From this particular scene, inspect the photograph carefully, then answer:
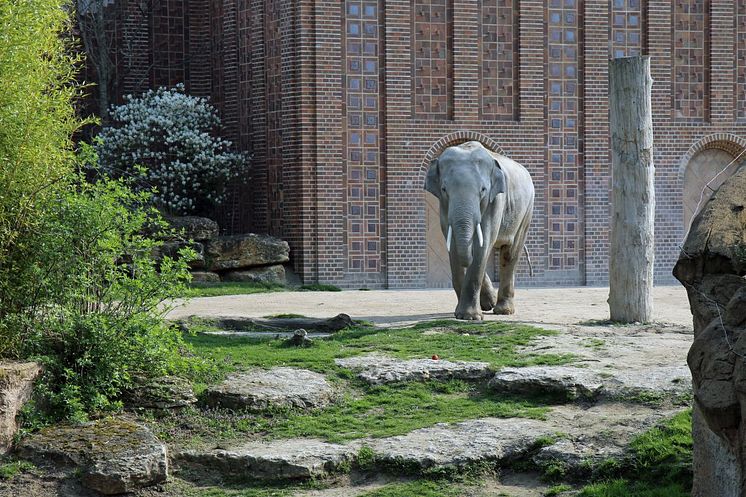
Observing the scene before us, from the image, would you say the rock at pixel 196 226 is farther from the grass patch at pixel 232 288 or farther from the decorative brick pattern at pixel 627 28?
the decorative brick pattern at pixel 627 28

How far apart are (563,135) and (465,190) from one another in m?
9.65

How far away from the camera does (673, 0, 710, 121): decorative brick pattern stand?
22.6 metres

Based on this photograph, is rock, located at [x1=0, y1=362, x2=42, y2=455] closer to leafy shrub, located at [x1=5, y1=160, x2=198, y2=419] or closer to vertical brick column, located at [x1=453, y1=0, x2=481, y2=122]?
leafy shrub, located at [x1=5, y1=160, x2=198, y2=419]

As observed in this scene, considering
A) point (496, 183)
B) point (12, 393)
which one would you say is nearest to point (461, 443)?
point (12, 393)

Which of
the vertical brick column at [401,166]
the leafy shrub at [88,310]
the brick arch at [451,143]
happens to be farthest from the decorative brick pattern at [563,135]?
the leafy shrub at [88,310]

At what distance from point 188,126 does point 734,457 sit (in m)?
16.4

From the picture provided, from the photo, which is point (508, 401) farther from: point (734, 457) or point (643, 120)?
point (643, 120)

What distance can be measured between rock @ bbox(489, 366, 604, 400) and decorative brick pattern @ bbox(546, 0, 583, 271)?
490 inches

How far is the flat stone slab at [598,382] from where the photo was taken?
354 inches

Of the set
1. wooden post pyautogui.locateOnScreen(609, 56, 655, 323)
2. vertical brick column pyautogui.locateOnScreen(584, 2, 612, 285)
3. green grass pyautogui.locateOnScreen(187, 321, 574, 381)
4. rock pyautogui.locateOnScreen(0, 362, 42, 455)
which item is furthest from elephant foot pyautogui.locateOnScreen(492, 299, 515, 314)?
vertical brick column pyautogui.locateOnScreen(584, 2, 612, 285)

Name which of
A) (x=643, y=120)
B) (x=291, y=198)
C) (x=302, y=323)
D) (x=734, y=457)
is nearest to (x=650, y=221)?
(x=643, y=120)

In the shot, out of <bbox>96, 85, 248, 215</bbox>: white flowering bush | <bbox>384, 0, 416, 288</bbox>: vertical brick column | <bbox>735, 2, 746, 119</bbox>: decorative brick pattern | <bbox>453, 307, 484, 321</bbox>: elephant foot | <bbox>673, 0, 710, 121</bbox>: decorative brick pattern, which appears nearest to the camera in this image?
<bbox>453, 307, 484, 321</bbox>: elephant foot

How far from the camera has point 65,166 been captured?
930 centimetres

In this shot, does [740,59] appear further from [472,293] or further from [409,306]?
[472,293]
